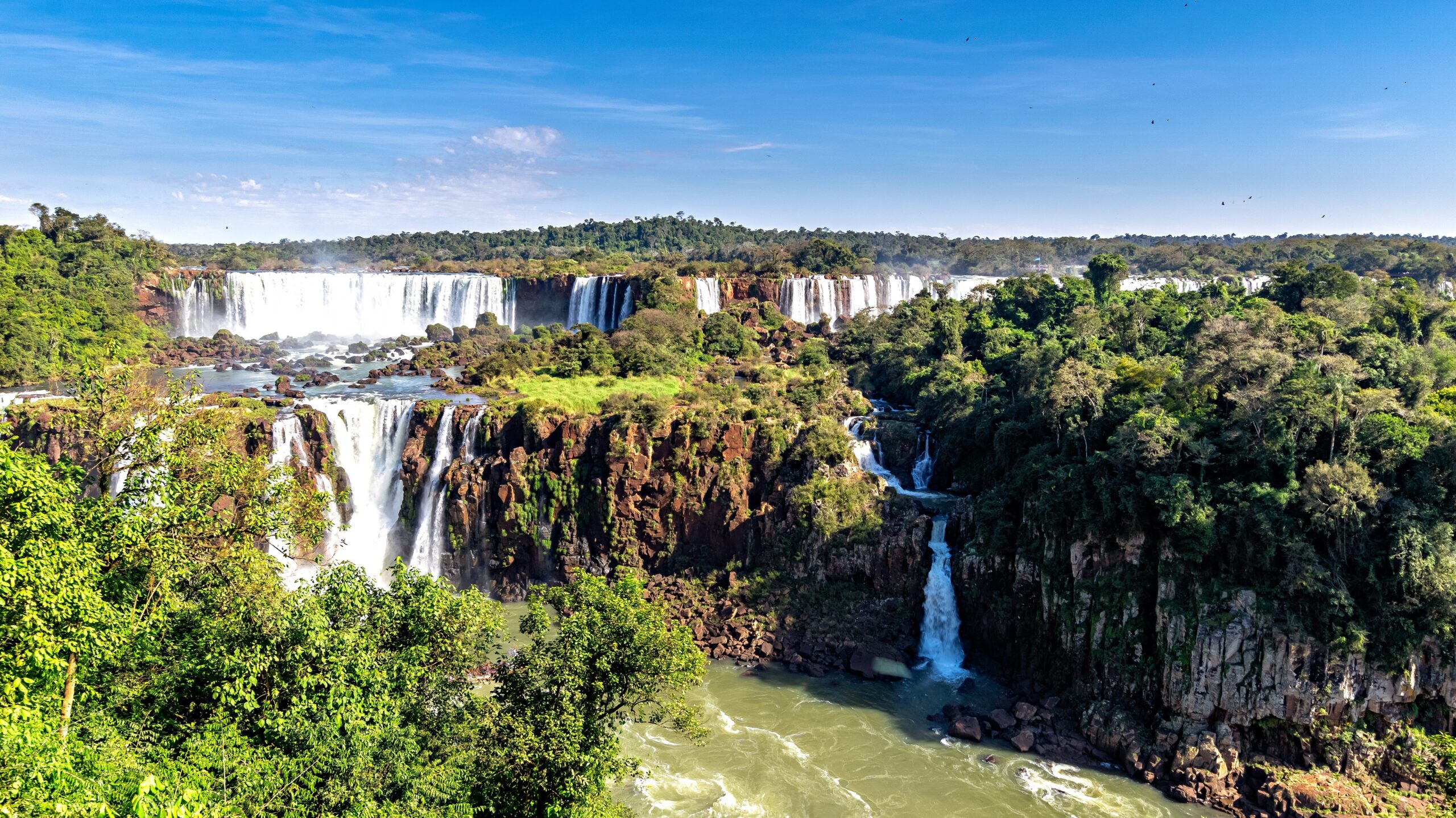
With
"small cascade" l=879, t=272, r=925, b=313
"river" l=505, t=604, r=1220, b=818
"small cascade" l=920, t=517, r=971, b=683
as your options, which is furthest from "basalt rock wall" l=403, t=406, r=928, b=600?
"small cascade" l=879, t=272, r=925, b=313

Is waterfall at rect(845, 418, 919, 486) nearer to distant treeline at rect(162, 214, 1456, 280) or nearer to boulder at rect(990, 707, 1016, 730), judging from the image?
boulder at rect(990, 707, 1016, 730)

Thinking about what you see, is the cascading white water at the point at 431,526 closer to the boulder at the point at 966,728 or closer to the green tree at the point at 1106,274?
the boulder at the point at 966,728

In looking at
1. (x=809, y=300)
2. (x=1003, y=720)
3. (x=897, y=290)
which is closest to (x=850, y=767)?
(x=1003, y=720)

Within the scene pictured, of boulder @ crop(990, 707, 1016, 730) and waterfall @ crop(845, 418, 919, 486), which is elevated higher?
waterfall @ crop(845, 418, 919, 486)

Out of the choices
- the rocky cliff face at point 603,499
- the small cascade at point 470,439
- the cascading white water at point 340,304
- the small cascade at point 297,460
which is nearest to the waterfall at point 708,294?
the cascading white water at point 340,304

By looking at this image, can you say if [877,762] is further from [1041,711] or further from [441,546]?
[441,546]

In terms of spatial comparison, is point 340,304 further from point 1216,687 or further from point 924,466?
point 1216,687
